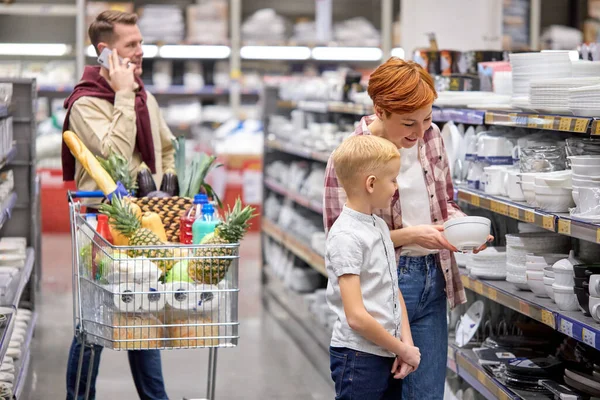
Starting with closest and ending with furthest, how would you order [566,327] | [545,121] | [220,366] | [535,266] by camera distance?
1. [566,327]
2. [545,121]
3. [535,266]
4. [220,366]

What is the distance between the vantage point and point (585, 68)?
3.82 m

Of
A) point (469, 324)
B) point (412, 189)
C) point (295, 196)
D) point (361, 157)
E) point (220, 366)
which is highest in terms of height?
point (361, 157)

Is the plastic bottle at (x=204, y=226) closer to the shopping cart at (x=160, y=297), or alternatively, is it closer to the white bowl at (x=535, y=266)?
the shopping cart at (x=160, y=297)

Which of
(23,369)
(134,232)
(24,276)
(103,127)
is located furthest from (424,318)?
(24,276)

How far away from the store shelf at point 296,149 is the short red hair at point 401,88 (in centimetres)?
338

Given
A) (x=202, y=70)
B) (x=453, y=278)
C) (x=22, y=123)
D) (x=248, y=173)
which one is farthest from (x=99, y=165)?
(x=202, y=70)

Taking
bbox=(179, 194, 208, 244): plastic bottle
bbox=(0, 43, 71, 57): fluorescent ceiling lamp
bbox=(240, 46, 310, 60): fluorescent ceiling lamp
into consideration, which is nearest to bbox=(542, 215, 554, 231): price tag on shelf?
bbox=(179, 194, 208, 244): plastic bottle

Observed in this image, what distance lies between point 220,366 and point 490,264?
2.20m

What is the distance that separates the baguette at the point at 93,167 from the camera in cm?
352

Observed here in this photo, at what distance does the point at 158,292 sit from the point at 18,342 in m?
2.02

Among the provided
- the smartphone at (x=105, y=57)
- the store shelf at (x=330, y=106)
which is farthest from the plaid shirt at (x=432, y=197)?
the store shelf at (x=330, y=106)

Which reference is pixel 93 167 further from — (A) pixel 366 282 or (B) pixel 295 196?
(B) pixel 295 196

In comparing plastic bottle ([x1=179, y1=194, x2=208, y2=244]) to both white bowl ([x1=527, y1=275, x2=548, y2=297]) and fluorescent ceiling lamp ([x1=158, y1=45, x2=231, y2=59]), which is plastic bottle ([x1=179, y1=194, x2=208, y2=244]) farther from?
fluorescent ceiling lamp ([x1=158, y1=45, x2=231, y2=59])

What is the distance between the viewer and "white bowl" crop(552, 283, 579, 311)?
11.0ft
